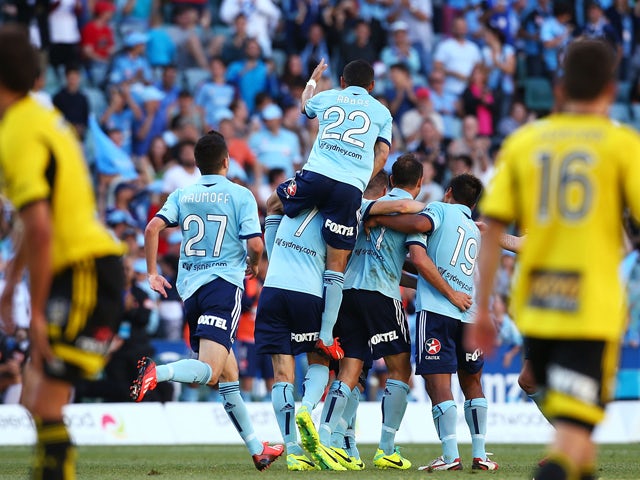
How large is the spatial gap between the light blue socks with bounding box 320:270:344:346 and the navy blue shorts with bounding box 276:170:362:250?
0.88 feet

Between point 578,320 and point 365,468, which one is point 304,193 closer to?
point 365,468

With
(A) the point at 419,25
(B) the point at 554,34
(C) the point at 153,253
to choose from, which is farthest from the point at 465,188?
(B) the point at 554,34

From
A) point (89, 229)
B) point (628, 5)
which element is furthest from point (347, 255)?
point (628, 5)

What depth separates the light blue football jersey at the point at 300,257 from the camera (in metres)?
10.4

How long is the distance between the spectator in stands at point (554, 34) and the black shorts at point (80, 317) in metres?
19.8

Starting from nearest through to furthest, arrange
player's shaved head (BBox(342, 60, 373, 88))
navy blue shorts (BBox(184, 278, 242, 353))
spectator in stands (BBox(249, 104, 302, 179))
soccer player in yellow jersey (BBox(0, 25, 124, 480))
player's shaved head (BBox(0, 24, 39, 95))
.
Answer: soccer player in yellow jersey (BBox(0, 25, 124, 480)) < player's shaved head (BBox(0, 24, 39, 95)) < navy blue shorts (BBox(184, 278, 242, 353)) < player's shaved head (BBox(342, 60, 373, 88)) < spectator in stands (BBox(249, 104, 302, 179))

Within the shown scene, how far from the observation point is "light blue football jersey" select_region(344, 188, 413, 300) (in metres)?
10.7

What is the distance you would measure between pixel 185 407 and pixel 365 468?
572 centimetres

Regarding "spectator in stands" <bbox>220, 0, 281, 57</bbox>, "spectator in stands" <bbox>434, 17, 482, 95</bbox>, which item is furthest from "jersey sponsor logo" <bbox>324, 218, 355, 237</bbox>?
"spectator in stands" <bbox>434, 17, 482, 95</bbox>

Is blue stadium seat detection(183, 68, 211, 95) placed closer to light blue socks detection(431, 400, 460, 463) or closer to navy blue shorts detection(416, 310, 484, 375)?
navy blue shorts detection(416, 310, 484, 375)

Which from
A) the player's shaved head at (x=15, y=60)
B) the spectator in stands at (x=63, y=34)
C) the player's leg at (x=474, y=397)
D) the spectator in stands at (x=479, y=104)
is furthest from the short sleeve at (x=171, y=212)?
the spectator in stands at (x=479, y=104)

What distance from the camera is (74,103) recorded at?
62.8 feet

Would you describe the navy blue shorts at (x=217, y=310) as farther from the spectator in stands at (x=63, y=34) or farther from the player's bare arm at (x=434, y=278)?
the spectator in stands at (x=63, y=34)

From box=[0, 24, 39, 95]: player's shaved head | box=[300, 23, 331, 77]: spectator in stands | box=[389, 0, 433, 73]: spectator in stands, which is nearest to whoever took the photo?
box=[0, 24, 39, 95]: player's shaved head
